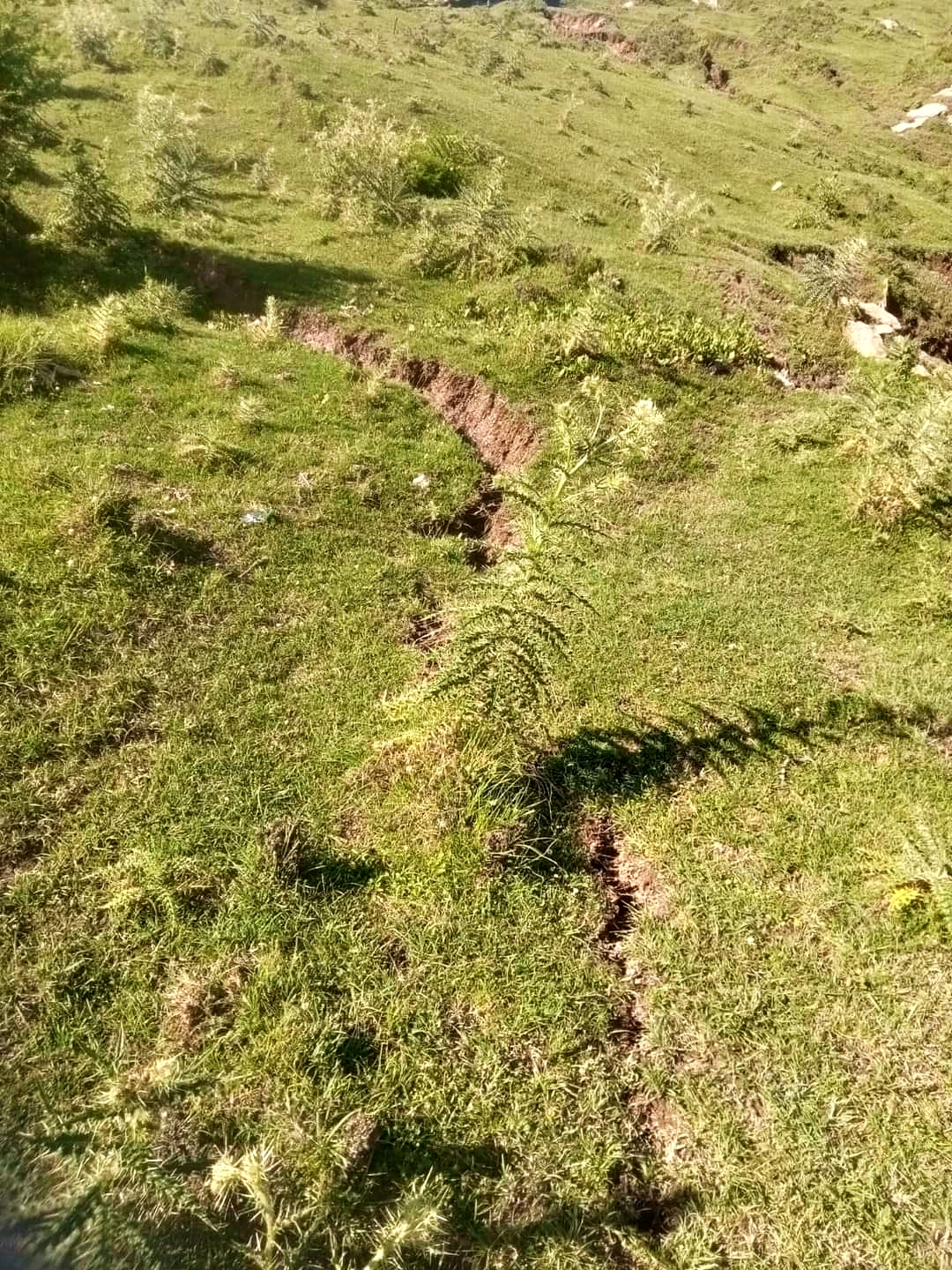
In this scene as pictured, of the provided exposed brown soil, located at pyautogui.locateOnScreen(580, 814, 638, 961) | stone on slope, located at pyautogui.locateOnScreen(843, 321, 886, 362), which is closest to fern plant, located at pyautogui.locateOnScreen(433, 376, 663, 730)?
exposed brown soil, located at pyautogui.locateOnScreen(580, 814, 638, 961)

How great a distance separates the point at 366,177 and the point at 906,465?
13.1 meters

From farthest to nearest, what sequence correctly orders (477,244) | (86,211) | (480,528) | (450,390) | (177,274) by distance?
(477,244), (177,274), (86,211), (450,390), (480,528)

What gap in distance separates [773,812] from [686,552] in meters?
3.58

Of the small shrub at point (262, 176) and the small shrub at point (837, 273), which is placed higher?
the small shrub at point (837, 273)

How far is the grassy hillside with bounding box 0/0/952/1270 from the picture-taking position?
3777 mm

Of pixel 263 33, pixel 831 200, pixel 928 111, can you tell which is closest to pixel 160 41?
pixel 263 33

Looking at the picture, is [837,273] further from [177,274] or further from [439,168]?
[177,274]

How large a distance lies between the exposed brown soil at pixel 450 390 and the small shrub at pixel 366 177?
477cm

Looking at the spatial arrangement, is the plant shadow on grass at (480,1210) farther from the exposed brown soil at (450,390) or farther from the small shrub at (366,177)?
the small shrub at (366,177)

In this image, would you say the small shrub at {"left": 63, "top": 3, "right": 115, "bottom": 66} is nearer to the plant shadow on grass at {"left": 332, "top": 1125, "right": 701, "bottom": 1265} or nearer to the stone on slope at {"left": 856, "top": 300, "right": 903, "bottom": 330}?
the stone on slope at {"left": 856, "top": 300, "right": 903, "bottom": 330}

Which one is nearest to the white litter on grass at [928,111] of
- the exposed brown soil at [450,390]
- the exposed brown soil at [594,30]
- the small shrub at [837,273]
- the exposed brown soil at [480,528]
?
the exposed brown soil at [594,30]

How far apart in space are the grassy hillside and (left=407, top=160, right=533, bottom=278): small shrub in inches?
7.8

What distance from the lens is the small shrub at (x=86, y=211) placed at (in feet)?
38.0

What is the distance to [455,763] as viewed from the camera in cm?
526
